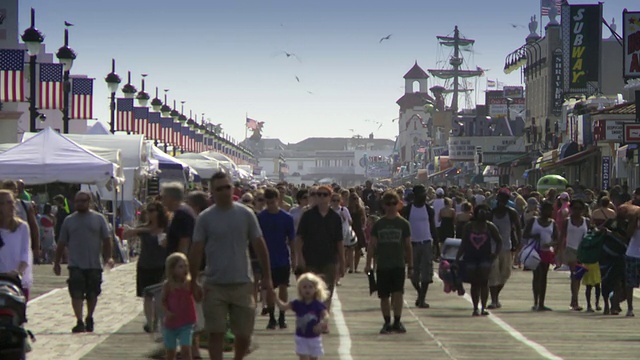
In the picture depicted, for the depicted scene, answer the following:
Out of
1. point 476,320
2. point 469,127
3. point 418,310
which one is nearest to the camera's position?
point 476,320

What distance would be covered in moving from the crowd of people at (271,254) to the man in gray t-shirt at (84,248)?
0.01 meters

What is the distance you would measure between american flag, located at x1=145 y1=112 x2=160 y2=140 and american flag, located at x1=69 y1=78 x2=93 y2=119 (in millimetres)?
17415

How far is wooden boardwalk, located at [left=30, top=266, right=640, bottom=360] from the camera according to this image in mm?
13219

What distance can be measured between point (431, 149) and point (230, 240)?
462ft

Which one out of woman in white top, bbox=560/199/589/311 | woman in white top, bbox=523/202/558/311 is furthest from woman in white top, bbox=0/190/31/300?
woman in white top, bbox=560/199/589/311

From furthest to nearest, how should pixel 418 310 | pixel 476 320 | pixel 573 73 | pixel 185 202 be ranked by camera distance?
pixel 573 73 → pixel 418 310 → pixel 476 320 → pixel 185 202

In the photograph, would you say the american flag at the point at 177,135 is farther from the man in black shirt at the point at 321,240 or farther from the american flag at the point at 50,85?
the man in black shirt at the point at 321,240

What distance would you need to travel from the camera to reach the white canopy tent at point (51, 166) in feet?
86.3

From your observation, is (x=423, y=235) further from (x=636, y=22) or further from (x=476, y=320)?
(x=636, y=22)

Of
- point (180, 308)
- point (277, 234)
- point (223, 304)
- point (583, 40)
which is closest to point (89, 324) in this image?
point (277, 234)

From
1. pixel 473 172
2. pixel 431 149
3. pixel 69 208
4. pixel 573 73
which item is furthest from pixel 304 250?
pixel 431 149

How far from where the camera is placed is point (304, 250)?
15273 millimetres

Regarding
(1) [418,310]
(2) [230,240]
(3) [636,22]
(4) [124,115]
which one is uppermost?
(3) [636,22]

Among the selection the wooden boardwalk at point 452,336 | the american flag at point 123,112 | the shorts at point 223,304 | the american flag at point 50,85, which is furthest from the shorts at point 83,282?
the american flag at point 123,112
